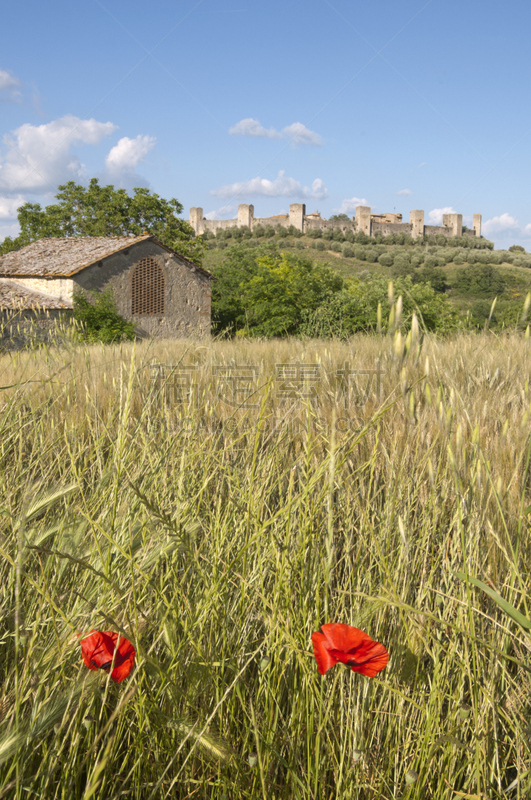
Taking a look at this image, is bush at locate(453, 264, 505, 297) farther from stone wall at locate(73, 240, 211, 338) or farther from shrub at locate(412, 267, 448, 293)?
→ stone wall at locate(73, 240, 211, 338)

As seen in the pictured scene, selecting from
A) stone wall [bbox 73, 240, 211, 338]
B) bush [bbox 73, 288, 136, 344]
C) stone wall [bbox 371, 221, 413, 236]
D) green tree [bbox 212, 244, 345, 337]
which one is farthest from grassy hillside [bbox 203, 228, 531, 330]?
bush [bbox 73, 288, 136, 344]

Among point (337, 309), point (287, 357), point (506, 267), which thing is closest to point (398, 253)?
point (506, 267)

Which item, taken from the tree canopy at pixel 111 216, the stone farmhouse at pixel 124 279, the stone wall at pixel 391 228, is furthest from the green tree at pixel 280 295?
the stone wall at pixel 391 228

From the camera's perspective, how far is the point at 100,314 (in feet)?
62.5

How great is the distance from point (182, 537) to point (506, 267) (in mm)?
60436

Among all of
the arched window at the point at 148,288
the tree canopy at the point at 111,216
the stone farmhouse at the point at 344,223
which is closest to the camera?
the arched window at the point at 148,288

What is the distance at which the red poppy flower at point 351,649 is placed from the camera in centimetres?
81

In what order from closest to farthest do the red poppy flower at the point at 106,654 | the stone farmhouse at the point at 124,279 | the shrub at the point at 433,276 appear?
the red poppy flower at the point at 106,654
the stone farmhouse at the point at 124,279
the shrub at the point at 433,276

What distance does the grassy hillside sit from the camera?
4219 cm

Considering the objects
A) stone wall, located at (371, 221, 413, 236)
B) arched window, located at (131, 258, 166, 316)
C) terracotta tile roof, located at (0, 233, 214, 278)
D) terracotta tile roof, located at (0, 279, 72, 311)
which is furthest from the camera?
stone wall, located at (371, 221, 413, 236)

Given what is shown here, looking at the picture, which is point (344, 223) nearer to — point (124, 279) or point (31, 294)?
point (124, 279)

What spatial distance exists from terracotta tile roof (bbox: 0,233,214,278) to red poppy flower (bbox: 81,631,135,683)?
64.4 feet

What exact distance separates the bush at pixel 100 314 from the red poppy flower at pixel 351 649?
18270 mm

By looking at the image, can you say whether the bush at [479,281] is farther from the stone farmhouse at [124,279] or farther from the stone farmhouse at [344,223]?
the stone farmhouse at [124,279]
